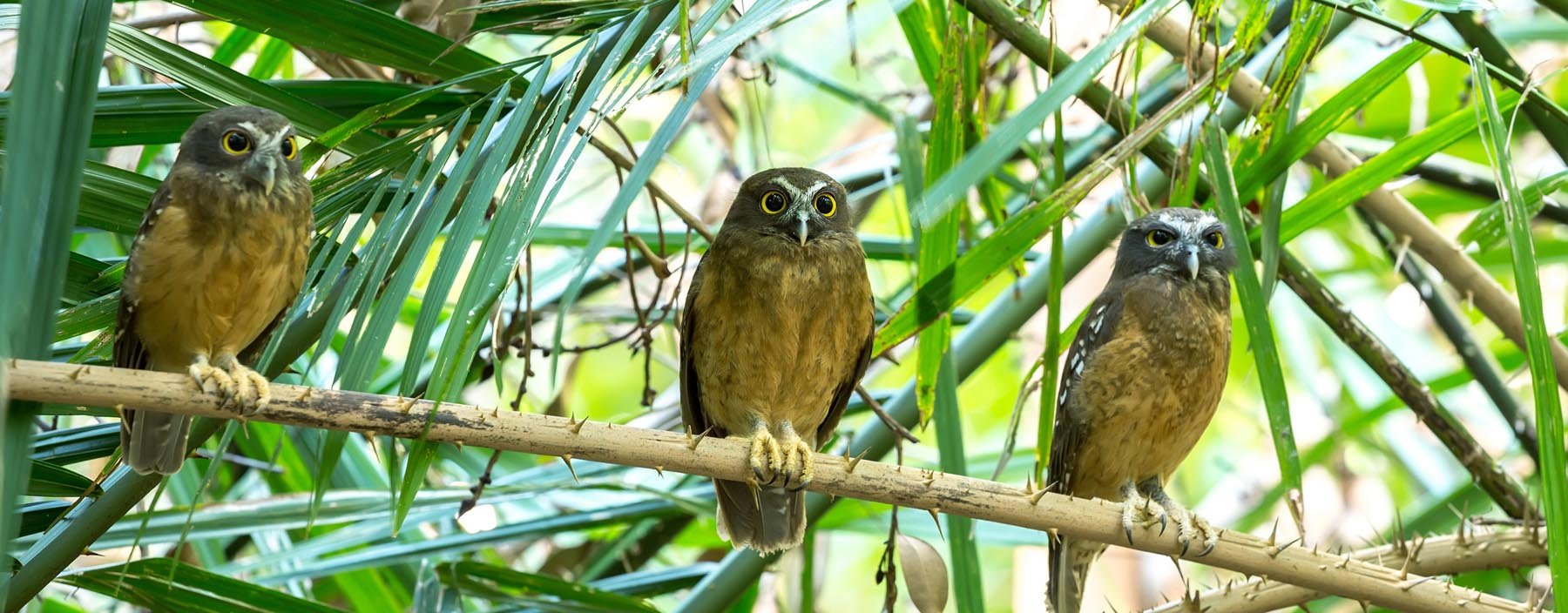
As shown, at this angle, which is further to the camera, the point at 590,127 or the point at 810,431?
the point at 810,431

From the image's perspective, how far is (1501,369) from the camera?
5699 mm

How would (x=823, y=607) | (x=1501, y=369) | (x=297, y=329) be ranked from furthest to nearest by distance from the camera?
(x=823, y=607) → (x=1501, y=369) → (x=297, y=329)

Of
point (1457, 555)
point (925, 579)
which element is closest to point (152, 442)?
point (925, 579)

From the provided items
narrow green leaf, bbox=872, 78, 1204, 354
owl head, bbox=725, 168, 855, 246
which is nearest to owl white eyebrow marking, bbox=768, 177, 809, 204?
owl head, bbox=725, 168, 855, 246

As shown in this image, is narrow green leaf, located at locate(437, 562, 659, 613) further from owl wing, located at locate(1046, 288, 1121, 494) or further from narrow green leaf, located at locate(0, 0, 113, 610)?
narrow green leaf, located at locate(0, 0, 113, 610)

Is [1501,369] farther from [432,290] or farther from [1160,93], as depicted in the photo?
[432,290]

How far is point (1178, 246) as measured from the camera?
14.4 ft

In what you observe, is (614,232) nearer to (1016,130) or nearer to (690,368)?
(690,368)

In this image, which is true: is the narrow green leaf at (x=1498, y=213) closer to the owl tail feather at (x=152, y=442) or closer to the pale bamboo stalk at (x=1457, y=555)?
the pale bamboo stalk at (x=1457, y=555)

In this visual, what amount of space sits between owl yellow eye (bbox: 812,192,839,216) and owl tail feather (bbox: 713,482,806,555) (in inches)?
36.3

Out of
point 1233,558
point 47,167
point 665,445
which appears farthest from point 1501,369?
point 47,167

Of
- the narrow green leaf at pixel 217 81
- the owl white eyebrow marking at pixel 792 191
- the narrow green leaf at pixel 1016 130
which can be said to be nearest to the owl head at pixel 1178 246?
the owl white eyebrow marking at pixel 792 191

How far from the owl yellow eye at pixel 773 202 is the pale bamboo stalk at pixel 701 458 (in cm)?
81

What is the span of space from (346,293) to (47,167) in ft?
2.06
